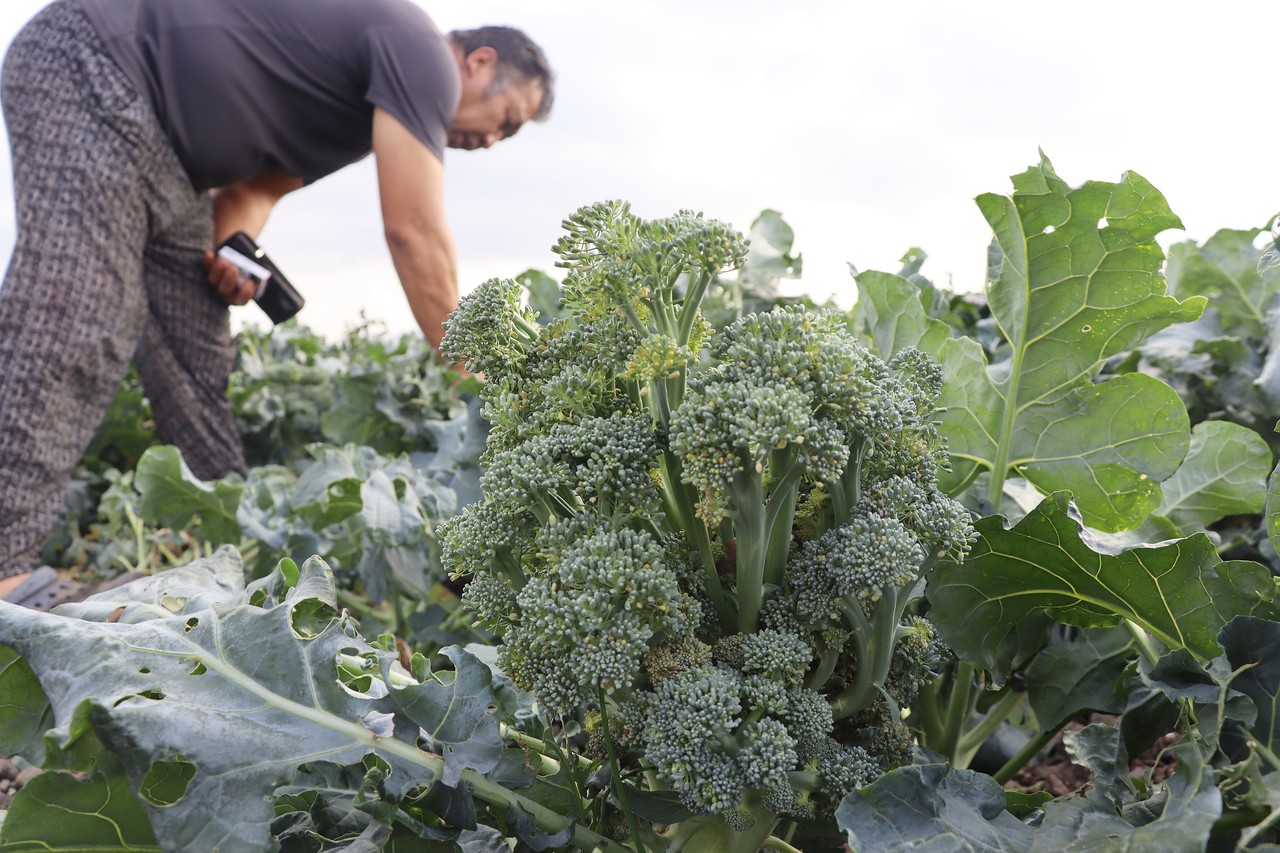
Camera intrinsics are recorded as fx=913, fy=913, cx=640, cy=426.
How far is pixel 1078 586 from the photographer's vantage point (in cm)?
100

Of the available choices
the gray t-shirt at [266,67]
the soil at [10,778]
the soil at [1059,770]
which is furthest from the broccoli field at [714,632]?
the gray t-shirt at [266,67]

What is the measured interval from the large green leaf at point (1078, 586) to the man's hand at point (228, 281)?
3.02 meters

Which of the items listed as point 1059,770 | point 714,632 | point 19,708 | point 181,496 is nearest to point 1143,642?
point 714,632

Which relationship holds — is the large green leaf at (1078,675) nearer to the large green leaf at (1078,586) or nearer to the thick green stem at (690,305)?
the large green leaf at (1078,586)

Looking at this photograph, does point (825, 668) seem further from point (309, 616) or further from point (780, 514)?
point (309, 616)

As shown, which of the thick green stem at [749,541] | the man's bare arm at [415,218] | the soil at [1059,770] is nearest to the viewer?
the thick green stem at [749,541]

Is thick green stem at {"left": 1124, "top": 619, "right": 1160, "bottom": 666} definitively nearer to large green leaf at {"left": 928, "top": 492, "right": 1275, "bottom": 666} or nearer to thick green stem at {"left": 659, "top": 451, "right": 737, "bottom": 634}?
large green leaf at {"left": 928, "top": 492, "right": 1275, "bottom": 666}

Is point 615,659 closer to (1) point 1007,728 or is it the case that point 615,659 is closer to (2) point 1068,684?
(2) point 1068,684

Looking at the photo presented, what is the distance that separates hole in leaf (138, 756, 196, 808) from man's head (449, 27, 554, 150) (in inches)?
117

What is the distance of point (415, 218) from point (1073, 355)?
225 cm

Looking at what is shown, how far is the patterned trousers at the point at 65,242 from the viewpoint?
2768 mm

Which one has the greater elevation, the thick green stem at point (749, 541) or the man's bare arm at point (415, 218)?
the man's bare arm at point (415, 218)

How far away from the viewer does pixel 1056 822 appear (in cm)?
84

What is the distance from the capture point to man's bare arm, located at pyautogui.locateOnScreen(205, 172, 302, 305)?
3.34 meters
